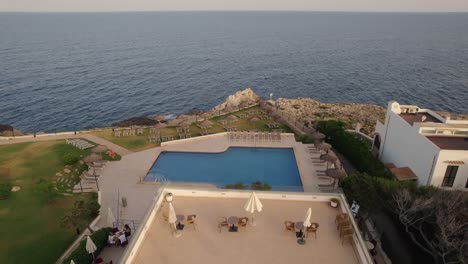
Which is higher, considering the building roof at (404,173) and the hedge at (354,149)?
the building roof at (404,173)

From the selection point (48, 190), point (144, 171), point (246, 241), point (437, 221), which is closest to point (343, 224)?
point (246, 241)

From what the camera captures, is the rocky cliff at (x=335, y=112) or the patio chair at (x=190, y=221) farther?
the rocky cliff at (x=335, y=112)

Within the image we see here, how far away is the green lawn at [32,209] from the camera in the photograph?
18359 millimetres

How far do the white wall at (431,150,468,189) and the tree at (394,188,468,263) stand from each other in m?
3.18

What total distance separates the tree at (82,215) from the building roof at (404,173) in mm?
20511

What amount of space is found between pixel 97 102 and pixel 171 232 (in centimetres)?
5712

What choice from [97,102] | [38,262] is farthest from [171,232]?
[97,102]

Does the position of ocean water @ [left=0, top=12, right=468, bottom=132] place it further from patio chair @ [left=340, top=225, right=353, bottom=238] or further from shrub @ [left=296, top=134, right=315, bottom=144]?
patio chair @ [left=340, top=225, right=353, bottom=238]

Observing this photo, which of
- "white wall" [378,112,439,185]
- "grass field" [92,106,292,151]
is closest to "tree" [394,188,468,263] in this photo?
"white wall" [378,112,439,185]

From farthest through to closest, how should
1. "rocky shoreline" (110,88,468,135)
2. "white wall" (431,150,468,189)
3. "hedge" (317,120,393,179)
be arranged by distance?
"rocky shoreline" (110,88,468,135) → "hedge" (317,120,393,179) → "white wall" (431,150,468,189)

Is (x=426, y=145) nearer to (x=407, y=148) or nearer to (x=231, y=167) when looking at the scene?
(x=407, y=148)

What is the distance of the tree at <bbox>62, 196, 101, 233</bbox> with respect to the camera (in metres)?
18.6

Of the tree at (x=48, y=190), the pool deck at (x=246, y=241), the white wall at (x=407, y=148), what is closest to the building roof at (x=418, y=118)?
the white wall at (x=407, y=148)

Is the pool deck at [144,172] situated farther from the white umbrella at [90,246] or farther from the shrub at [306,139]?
the white umbrella at [90,246]
